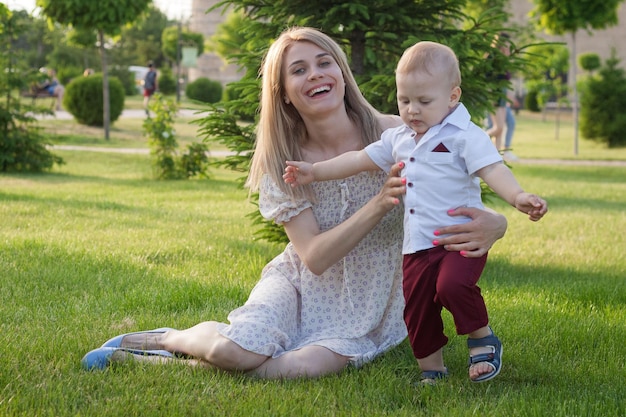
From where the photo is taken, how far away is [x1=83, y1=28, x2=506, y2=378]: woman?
11.3 feet

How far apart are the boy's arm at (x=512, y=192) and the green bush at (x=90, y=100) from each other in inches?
787

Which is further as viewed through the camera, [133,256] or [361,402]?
[133,256]

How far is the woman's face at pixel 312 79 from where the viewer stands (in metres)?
3.66

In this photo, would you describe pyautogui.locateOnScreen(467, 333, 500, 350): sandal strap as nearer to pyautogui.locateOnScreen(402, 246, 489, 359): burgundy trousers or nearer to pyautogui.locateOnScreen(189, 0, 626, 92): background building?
pyautogui.locateOnScreen(402, 246, 489, 359): burgundy trousers

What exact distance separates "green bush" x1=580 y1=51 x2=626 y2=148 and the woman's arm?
1926 centimetres

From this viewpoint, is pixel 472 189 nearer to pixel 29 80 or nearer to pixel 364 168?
pixel 364 168

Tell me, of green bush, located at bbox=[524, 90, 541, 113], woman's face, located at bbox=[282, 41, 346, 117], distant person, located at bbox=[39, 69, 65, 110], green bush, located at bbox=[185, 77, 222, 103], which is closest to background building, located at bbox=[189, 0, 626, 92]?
green bush, located at bbox=[524, 90, 541, 113]

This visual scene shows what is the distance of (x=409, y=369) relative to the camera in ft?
11.4

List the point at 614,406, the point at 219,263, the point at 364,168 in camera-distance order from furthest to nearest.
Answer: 1. the point at 219,263
2. the point at 364,168
3. the point at 614,406

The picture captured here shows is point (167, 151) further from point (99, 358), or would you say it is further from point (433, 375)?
point (433, 375)

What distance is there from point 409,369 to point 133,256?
108 inches

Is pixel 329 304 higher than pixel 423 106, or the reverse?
pixel 423 106

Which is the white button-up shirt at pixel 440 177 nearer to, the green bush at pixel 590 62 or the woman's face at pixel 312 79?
the woman's face at pixel 312 79

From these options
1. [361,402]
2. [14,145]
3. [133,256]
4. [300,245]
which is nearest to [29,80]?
[14,145]
